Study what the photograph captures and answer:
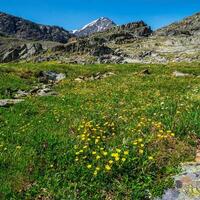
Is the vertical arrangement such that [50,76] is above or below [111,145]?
below

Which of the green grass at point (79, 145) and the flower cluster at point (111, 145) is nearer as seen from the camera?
the green grass at point (79, 145)

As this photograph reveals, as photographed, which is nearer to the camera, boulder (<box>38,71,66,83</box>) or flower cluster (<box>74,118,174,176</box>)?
flower cluster (<box>74,118,174,176</box>)

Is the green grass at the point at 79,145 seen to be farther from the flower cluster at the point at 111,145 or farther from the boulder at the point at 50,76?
the boulder at the point at 50,76

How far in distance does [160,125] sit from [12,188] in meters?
6.53

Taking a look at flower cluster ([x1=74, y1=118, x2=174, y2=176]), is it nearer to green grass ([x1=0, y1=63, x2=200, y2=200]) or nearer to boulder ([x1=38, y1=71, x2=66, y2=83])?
green grass ([x1=0, y1=63, x2=200, y2=200])

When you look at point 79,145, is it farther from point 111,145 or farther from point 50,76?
point 50,76

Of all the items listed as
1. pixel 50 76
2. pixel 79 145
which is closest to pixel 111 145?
pixel 79 145

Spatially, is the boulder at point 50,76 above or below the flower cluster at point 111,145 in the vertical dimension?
below

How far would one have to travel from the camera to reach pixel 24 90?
1449 inches

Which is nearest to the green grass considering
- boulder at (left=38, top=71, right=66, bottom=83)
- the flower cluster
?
the flower cluster

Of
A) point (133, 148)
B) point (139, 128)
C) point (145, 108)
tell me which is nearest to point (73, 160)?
point (133, 148)

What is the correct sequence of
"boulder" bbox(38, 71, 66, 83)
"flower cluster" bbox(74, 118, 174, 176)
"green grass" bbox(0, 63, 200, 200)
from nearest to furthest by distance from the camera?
"green grass" bbox(0, 63, 200, 200) → "flower cluster" bbox(74, 118, 174, 176) → "boulder" bbox(38, 71, 66, 83)

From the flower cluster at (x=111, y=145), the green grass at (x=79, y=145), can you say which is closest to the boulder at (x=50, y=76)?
the green grass at (x=79, y=145)

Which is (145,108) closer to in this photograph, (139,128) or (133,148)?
(139,128)
